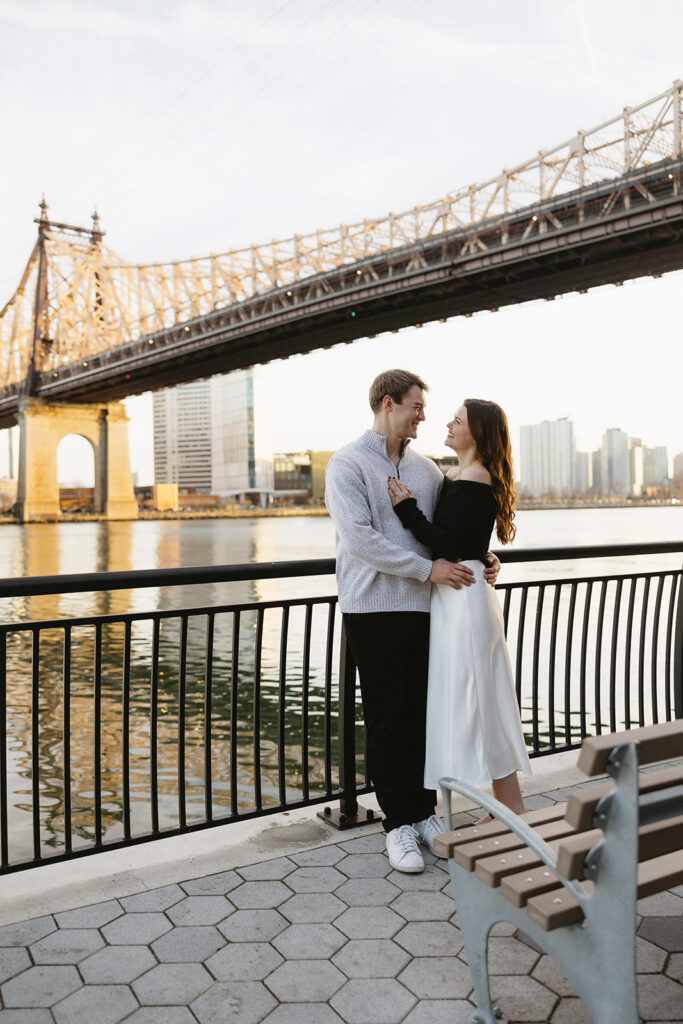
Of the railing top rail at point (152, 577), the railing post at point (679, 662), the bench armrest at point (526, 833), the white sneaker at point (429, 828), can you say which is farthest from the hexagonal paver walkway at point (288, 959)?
the railing post at point (679, 662)

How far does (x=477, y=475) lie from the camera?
2693 millimetres

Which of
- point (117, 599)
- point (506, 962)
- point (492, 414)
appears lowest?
point (117, 599)

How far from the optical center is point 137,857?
2.74 m

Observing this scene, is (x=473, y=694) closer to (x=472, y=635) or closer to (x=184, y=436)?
(x=472, y=635)

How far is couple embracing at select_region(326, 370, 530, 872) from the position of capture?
8.62 feet

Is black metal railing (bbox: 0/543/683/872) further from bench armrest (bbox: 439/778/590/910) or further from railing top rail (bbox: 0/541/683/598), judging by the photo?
bench armrest (bbox: 439/778/590/910)

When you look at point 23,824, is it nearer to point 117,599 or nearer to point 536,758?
point 536,758

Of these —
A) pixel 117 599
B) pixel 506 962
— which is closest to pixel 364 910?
pixel 506 962

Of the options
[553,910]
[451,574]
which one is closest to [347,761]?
[451,574]

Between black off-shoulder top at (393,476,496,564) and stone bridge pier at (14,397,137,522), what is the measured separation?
49.7 meters

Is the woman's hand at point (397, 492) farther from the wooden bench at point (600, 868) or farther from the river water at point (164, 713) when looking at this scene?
the wooden bench at point (600, 868)

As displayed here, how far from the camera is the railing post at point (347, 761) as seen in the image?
3.03m

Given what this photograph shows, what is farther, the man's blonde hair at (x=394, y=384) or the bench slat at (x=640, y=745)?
the man's blonde hair at (x=394, y=384)

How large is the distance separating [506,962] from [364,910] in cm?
44
